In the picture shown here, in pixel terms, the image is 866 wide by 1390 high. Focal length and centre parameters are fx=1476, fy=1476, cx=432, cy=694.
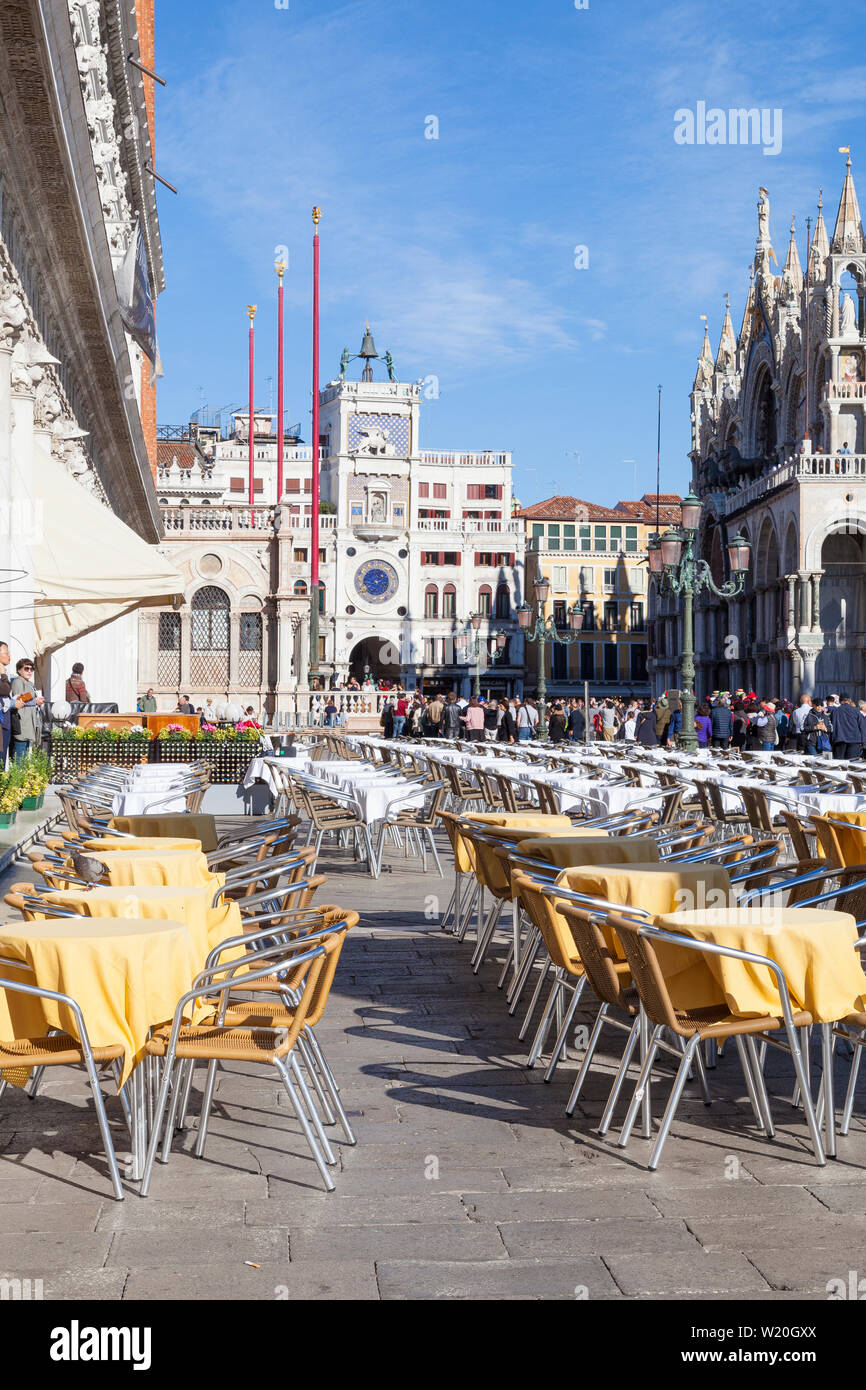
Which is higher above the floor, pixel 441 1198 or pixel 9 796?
pixel 9 796

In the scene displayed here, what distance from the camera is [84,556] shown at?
587 inches

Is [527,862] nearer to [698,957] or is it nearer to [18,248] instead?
[698,957]

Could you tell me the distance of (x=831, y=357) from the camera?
166 feet

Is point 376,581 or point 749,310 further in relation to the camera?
point 376,581

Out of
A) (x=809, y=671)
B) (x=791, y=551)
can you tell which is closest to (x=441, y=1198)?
(x=809, y=671)

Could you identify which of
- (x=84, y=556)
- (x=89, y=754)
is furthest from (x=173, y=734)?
(x=84, y=556)

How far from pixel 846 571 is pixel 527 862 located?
143 feet

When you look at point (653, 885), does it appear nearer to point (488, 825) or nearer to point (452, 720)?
point (488, 825)

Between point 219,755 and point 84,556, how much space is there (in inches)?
237

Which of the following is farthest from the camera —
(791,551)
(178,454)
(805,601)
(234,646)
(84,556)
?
(178,454)

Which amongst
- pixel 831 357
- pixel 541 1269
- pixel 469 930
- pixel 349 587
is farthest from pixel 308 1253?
pixel 349 587

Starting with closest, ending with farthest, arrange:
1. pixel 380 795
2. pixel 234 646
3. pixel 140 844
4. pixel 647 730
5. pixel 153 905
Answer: pixel 153 905 → pixel 140 844 → pixel 380 795 → pixel 647 730 → pixel 234 646

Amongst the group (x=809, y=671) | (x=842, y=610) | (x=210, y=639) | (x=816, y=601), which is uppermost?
(x=816, y=601)

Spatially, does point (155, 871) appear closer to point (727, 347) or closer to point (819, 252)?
point (819, 252)
